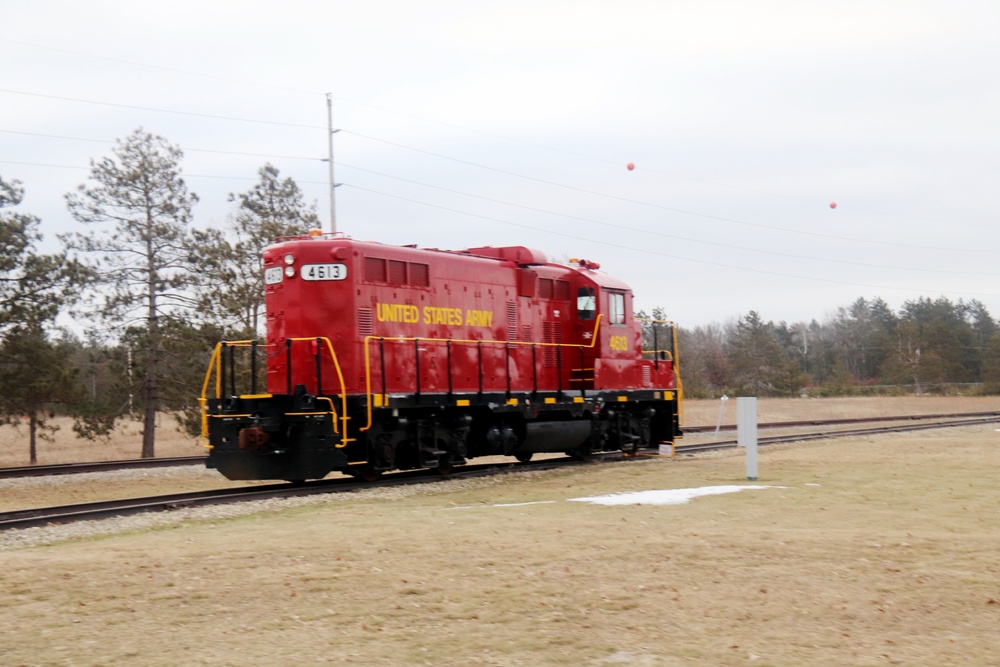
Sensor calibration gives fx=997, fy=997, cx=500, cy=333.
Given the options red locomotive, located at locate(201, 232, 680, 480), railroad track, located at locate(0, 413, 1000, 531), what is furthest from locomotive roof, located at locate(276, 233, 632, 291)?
railroad track, located at locate(0, 413, 1000, 531)

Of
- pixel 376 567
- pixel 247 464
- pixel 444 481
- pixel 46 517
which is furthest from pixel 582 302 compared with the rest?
pixel 376 567

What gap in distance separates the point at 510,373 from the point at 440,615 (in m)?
12.9

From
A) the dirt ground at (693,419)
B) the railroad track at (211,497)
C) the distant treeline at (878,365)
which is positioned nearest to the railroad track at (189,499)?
the railroad track at (211,497)

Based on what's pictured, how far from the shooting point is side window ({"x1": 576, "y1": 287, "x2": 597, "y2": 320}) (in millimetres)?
22391

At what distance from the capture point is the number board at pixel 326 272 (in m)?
17.5

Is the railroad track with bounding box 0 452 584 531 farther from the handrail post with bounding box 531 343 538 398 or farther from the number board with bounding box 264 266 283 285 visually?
the number board with bounding box 264 266 283 285

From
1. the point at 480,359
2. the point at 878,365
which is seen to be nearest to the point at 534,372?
the point at 480,359

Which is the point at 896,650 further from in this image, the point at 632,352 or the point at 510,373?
the point at 632,352

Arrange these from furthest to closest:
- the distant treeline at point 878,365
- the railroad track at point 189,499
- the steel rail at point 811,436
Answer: the distant treeline at point 878,365, the steel rail at point 811,436, the railroad track at point 189,499

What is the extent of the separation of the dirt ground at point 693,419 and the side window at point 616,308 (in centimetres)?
1989

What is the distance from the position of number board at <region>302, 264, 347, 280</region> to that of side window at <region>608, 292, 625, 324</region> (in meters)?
7.25

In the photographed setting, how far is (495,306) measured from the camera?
67.7 feet

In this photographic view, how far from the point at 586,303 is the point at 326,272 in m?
7.03

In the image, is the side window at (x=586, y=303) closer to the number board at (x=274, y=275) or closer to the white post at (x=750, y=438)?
the white post at (x=750, y=438)
